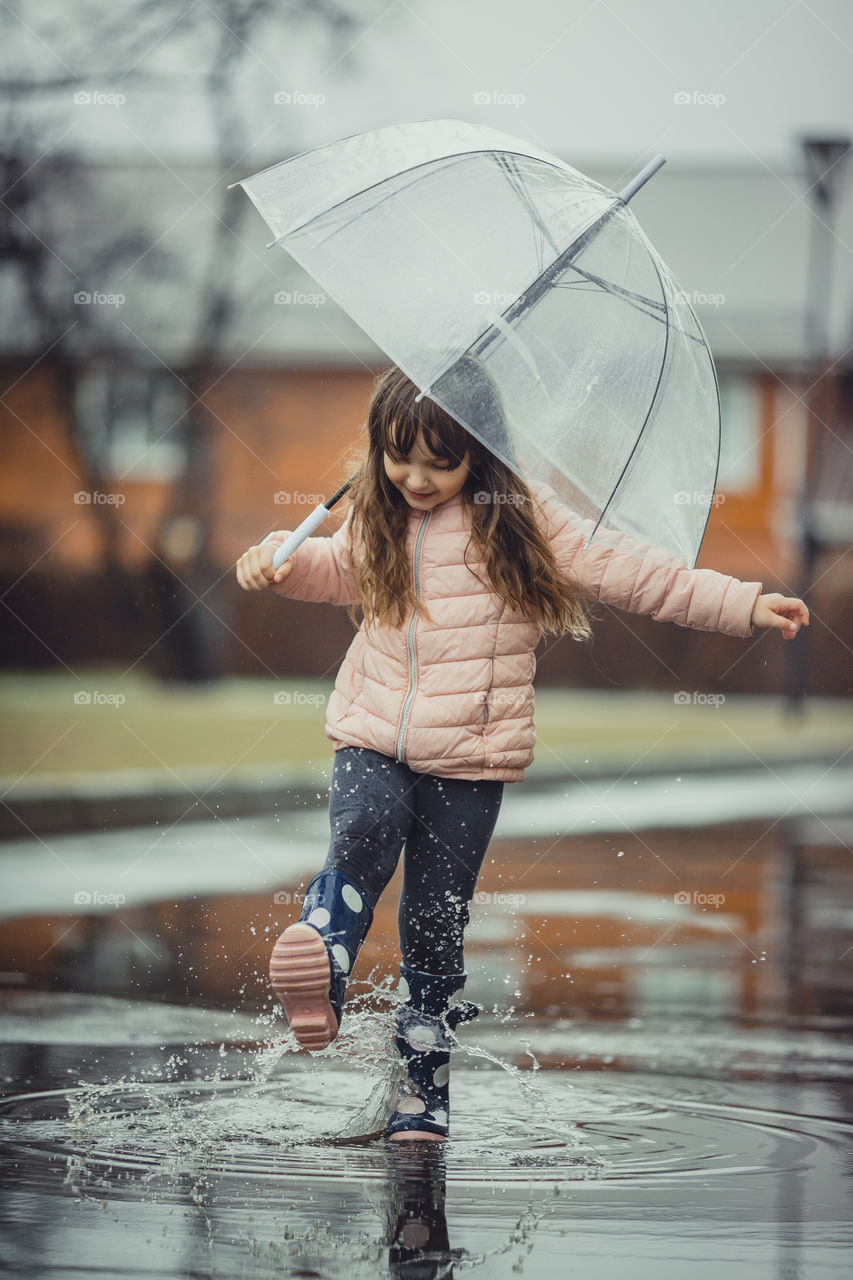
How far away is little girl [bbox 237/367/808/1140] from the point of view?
3.04 meters

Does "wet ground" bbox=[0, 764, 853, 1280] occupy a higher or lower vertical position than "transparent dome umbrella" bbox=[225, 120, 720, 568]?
lower

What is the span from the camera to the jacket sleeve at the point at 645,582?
3.04 meters

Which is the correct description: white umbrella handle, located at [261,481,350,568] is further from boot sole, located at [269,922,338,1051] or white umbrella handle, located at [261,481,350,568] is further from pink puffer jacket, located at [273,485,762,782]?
boot sole, located at [269,922,338,1051]

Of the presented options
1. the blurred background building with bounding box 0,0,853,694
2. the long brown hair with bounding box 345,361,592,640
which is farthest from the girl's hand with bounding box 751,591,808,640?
the blurred background building with bounding box 0,0,853,694

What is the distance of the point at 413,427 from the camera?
300 centimetres

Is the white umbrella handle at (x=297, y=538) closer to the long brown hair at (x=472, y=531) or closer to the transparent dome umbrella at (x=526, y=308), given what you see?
the transparent dome umbrella at (x=526, y=308)

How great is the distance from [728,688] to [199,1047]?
8.83 meters

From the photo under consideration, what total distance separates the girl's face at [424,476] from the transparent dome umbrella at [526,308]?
15 centimetres

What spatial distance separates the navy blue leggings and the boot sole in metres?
0.25

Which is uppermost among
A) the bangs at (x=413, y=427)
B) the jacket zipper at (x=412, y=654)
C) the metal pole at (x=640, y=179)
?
the metal pole at (x=640, y=179)

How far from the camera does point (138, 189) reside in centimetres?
766

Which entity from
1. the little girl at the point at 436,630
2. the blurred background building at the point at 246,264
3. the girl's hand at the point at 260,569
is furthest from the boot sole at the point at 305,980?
the blurred background building at the point at 246,264

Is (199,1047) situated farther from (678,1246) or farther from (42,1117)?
(678,1246)

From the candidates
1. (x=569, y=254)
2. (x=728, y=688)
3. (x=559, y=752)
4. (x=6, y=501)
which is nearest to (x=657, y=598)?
(x=569, y=254)
